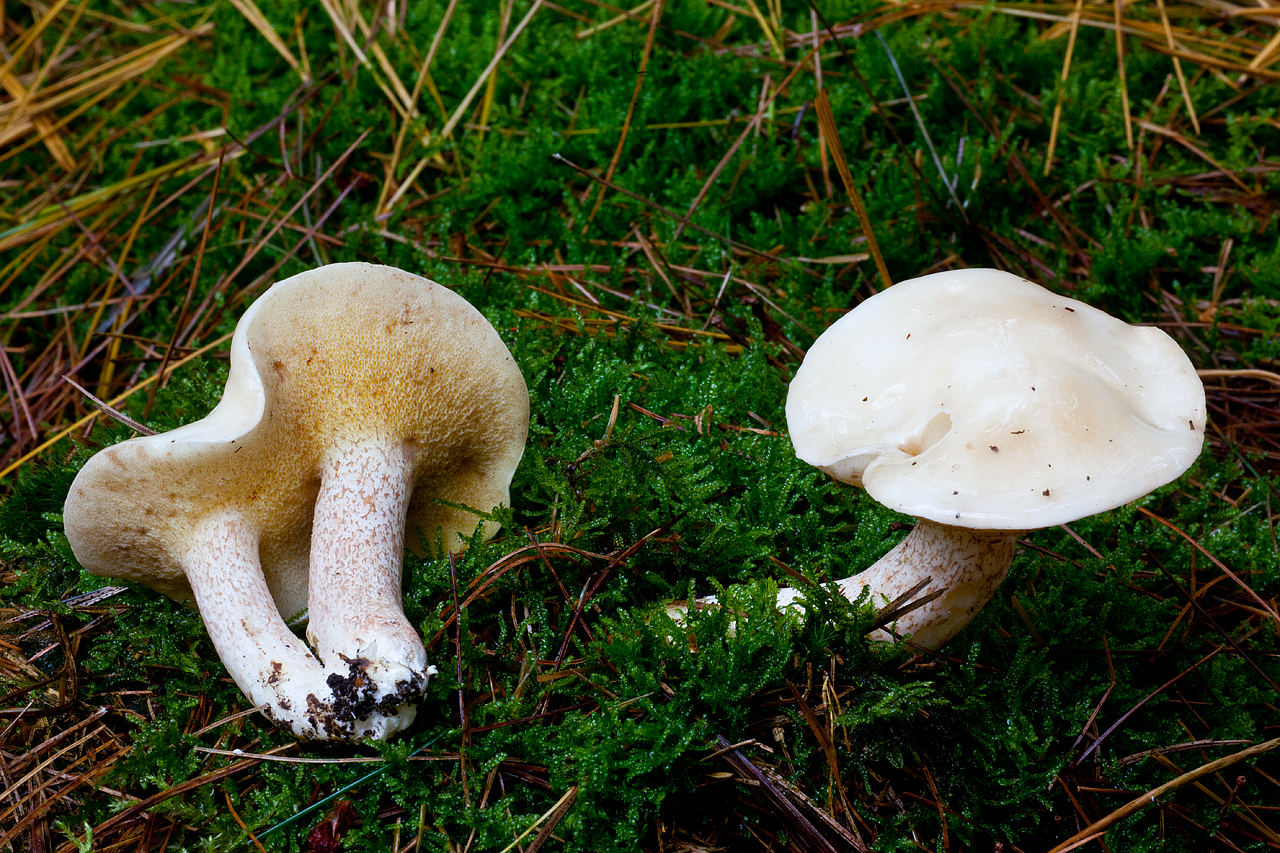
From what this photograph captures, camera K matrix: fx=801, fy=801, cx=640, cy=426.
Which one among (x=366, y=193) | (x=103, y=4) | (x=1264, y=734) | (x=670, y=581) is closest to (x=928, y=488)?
(x=670, y=581)

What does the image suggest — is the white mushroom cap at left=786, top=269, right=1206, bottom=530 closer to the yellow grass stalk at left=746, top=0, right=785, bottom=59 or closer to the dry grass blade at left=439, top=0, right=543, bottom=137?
the yellow grass stalk at left=746, top=0, right=785, bottom=59

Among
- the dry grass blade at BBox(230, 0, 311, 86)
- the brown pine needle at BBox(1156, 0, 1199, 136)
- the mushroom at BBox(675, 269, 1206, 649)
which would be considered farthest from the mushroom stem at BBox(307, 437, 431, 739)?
the brown pine needle at BBox(1156, 0, 1199, 136)

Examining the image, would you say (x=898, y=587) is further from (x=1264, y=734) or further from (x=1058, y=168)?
(x=1058, y=168)

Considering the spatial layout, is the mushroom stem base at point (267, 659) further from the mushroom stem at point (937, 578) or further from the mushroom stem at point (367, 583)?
the mushroom stem at point (937, 578)

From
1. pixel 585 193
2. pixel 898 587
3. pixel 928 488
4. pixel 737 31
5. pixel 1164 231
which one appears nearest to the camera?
pixel 928 488

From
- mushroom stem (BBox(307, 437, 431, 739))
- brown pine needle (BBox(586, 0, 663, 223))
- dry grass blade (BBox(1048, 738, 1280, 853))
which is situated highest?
brown pine needle (BBox(586, 0, 663, 223))

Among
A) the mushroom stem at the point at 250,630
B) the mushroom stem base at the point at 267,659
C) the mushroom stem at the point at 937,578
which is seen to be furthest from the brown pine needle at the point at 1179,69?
the mushroom stem at the point at 250,630

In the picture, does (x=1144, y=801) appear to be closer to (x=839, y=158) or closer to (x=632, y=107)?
(x=839, y=158)
